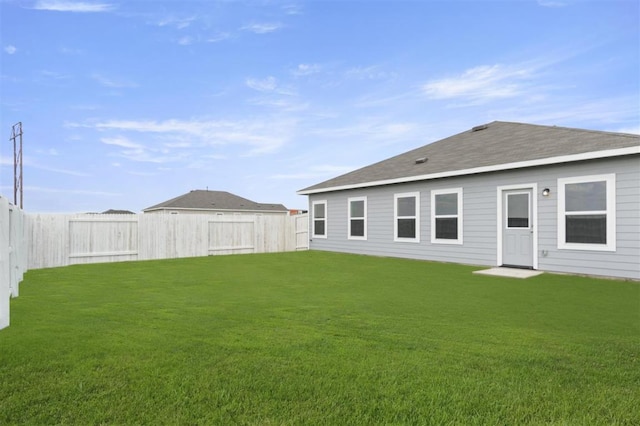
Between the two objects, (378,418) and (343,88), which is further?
(343,88)

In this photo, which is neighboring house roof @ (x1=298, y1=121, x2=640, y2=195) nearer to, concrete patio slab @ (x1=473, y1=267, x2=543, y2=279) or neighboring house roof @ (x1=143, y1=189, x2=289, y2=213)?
concrete patio slab @ (x1=473, y1=267, x2=543, y2=279)

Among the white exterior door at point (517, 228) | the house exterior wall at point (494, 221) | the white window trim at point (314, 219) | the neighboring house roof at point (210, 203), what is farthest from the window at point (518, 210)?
the neighboring house roof at point (210, 203)

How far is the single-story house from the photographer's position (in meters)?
8.76

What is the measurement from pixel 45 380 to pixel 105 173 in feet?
64.5

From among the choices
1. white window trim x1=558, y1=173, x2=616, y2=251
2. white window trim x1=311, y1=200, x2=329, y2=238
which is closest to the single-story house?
white window trim x1=558, y1=173, x2=616, y2=251

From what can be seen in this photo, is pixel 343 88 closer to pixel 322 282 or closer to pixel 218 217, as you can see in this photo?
pixel 218 217

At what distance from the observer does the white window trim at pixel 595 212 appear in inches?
343

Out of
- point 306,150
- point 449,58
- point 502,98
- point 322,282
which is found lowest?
point 322,282

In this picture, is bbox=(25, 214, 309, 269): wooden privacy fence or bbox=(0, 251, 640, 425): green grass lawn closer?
bbox=(0, 251, 640, 425): green grass lawn

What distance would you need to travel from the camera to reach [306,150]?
774 inches

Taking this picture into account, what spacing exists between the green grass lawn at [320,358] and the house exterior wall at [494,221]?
2.29 m

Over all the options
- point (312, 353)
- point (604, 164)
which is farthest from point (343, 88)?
point (312, 353)

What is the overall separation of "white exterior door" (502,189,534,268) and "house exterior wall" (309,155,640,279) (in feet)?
0.71

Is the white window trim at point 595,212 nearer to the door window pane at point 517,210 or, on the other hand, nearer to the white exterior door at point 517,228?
the white exterior door at point 517,228
